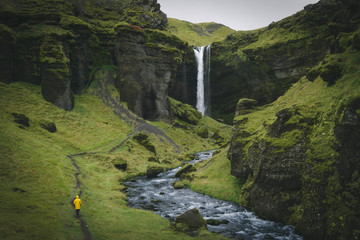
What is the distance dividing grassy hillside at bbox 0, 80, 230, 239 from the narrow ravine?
281 centimetres

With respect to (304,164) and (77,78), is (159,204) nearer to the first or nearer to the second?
(304,164)

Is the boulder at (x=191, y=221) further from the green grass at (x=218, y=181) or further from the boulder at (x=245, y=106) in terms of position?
the boulder at (x=245, y=106)

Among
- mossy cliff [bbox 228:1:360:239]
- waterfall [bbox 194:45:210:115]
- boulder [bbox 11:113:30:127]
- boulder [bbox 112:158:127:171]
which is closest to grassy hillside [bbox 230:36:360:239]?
mossy cliff [bbox 228:1:360:239]

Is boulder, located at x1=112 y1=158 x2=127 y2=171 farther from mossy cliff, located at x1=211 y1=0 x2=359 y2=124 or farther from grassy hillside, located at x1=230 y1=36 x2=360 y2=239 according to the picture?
mossy cliff, located at x1=211 y1=0 x2=359 y2=124

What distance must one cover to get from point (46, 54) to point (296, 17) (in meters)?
96.0

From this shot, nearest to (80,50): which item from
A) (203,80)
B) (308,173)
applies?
(203,80)

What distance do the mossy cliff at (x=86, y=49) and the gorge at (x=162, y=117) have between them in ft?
1.54

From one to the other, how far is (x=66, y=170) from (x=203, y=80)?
311ft

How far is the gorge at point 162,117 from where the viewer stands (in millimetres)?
20828

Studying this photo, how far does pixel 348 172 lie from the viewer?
19219mm

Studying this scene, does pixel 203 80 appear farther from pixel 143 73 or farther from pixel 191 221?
pixel 191 221

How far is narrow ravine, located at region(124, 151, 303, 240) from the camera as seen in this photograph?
22812 mm

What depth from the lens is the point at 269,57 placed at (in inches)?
3871

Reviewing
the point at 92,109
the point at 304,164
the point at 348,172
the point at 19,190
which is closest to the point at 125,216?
the point at 19,190
